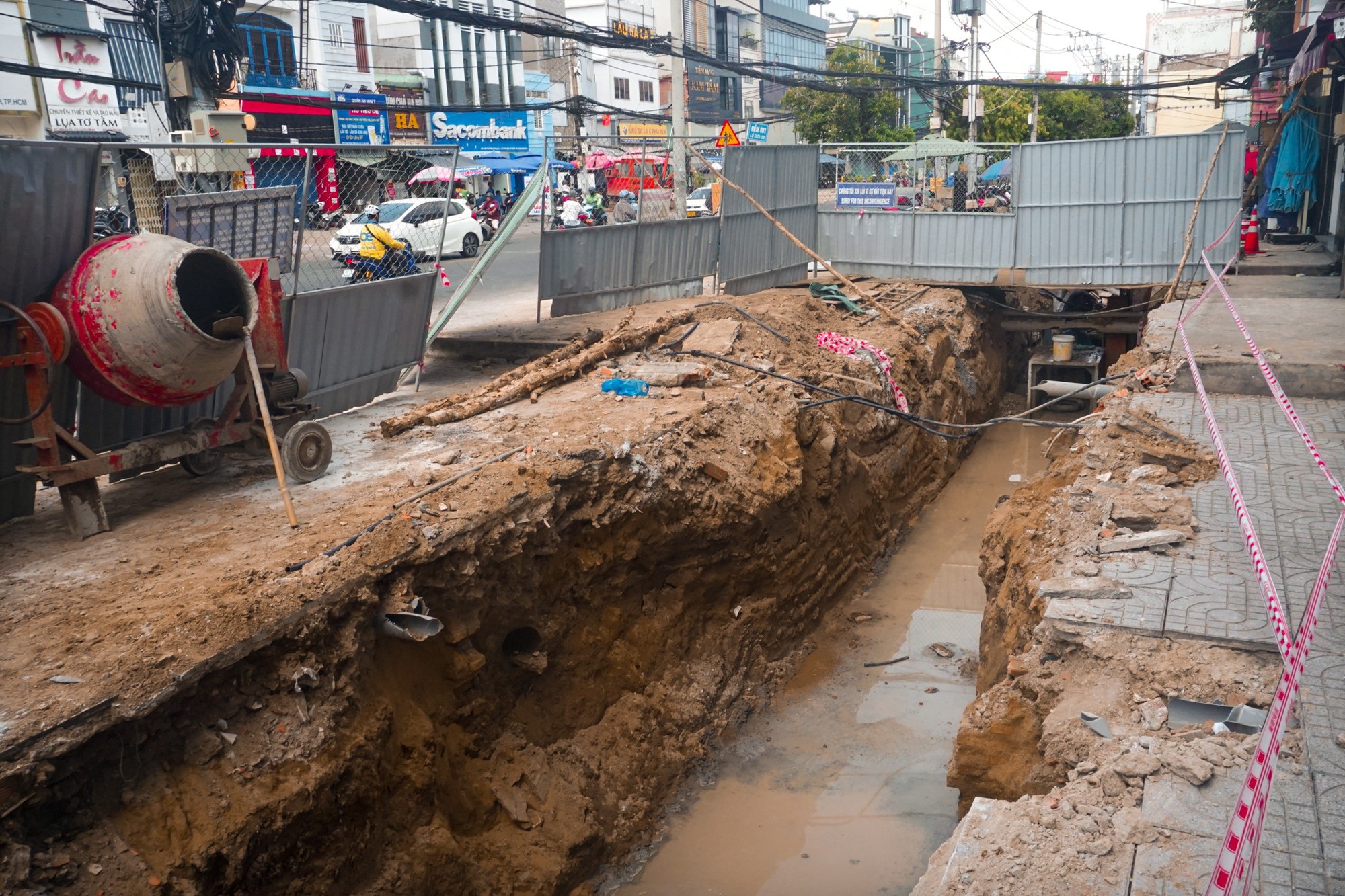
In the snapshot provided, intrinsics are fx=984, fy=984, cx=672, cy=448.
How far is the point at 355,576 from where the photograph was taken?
5.18 meters

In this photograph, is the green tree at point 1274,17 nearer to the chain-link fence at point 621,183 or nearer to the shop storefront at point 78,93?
the chain-link fence at point 621,183

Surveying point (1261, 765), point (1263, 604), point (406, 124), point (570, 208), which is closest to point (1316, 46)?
point (1263, 604)

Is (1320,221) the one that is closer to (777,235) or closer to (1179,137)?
(1179,137)

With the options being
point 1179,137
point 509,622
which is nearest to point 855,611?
point 509,622

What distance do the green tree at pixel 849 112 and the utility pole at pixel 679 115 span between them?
15.6 metres

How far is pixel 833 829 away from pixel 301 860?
11.7 ft

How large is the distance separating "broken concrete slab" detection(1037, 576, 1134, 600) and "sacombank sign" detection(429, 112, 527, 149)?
89.0 ft

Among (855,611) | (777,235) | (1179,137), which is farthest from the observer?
(777,235)

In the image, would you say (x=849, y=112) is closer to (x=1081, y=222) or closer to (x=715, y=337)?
(x=1081, y=222)

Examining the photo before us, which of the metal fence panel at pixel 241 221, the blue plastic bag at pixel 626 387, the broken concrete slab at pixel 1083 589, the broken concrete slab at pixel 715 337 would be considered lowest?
the broken concrete slab at pixel 1083 589

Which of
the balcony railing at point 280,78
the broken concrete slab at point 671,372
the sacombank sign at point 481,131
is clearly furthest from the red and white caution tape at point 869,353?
the sacombank sign at point 481,131

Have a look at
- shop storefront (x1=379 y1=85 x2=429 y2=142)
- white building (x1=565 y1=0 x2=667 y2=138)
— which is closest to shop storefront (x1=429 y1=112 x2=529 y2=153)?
Answer: shop storefront (x1=379 y1=85 x2=429 y2=142)

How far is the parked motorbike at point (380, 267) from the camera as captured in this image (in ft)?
29.4

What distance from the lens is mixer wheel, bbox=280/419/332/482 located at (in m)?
6.53
